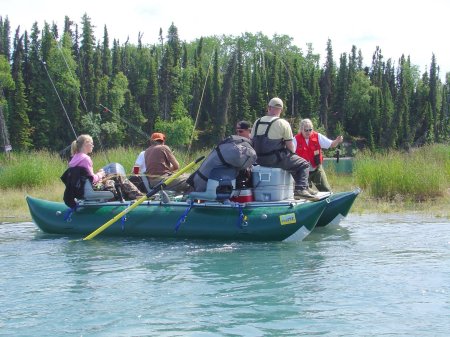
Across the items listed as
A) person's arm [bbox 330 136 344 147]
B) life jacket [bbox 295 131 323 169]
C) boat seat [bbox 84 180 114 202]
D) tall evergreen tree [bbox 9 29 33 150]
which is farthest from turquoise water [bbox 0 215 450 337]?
tall evergreen tree [bbox 9 29 33 150]

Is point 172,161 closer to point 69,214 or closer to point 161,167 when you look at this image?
point 161,167

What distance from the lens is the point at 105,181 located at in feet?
34.9

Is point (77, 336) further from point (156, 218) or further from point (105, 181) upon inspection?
point (105, 181)

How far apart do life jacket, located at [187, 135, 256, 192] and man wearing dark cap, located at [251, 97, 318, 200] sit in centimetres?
30

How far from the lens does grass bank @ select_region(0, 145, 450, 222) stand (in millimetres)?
13695

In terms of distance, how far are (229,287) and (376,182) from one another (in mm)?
8352

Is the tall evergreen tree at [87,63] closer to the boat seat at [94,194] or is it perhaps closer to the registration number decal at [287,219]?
the boat seat at [94,194]

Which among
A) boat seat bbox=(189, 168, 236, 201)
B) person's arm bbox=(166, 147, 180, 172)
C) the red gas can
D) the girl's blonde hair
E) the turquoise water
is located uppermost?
the girl's blonde hair

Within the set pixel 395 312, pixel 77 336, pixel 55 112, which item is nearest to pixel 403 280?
pixel 395 312

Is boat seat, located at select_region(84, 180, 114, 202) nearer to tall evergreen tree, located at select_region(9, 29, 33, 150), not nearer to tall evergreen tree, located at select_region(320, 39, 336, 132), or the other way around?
tall evergreen tree, located at select_region(9, 29, 33, 150)

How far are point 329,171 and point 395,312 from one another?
42.1 feet

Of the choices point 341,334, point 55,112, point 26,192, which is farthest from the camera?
point 55,112

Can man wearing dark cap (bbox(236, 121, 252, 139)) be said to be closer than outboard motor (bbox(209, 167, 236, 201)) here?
No

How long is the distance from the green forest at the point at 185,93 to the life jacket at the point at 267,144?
1875 inches
